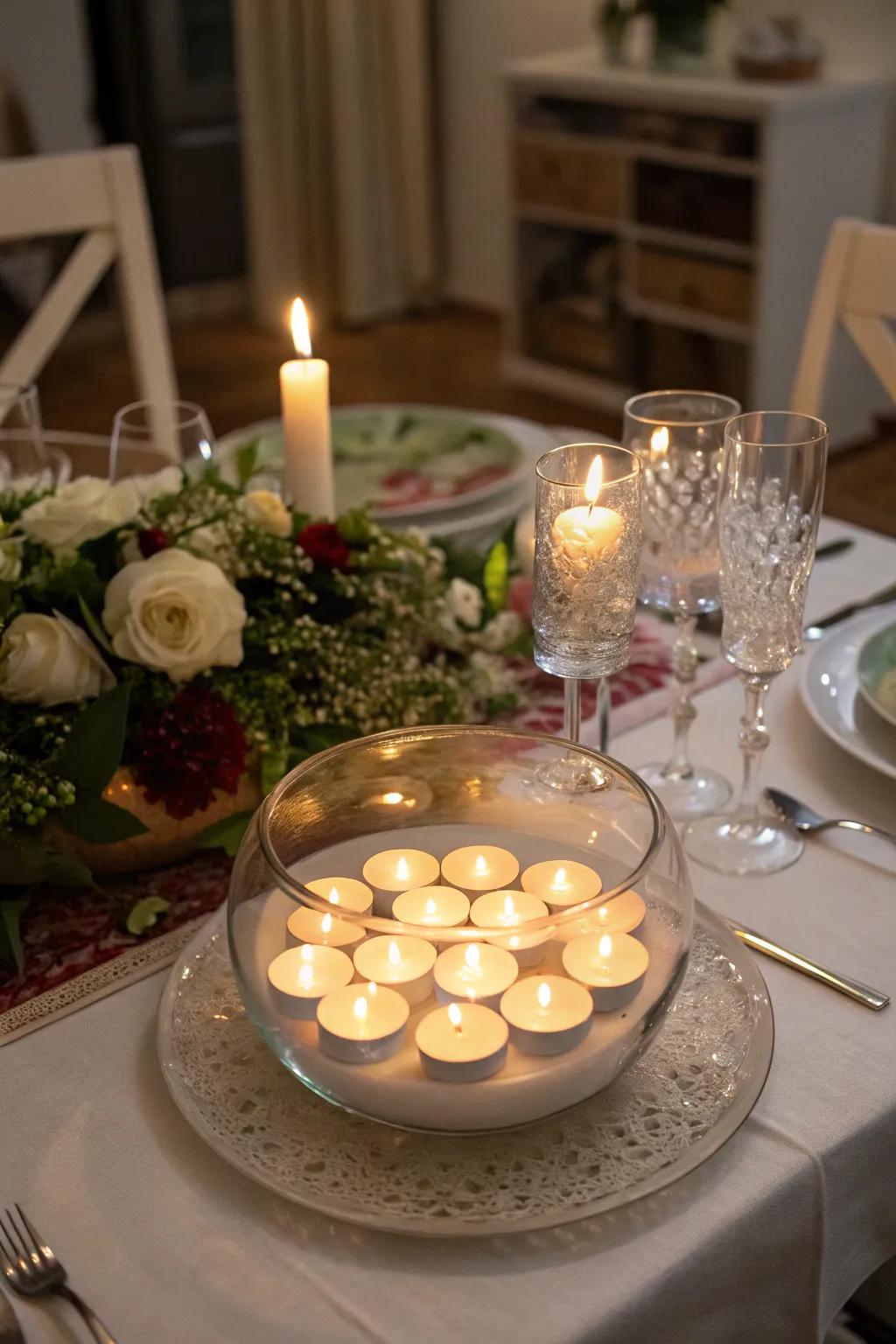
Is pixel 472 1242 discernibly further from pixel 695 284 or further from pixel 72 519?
pixel 695 284

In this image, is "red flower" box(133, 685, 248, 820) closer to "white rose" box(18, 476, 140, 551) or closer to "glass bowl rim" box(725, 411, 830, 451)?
"white rose" box(18, 476, 140, 551)

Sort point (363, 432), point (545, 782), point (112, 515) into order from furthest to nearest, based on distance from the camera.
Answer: point (363, 432), point (112, 515), point (545, 782)

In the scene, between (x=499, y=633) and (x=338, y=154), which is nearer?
(x=499, y=633)

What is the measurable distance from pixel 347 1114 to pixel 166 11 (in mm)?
4740

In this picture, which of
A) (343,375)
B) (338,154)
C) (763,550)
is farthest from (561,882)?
(338,154)

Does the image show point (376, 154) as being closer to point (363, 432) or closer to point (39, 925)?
point (363, 432)

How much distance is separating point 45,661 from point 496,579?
0.42 meters

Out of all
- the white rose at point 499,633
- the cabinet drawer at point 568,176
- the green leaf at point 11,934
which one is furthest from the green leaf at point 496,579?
the cabinet drawer at point 568,176

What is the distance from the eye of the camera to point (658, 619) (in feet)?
3.98

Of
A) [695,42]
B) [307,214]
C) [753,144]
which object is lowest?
[307,214]

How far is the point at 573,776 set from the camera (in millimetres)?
736

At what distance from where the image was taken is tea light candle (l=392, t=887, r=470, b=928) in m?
0.70

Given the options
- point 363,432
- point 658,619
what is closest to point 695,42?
point 363,432

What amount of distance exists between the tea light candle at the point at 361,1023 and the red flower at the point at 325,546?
0.39 m
